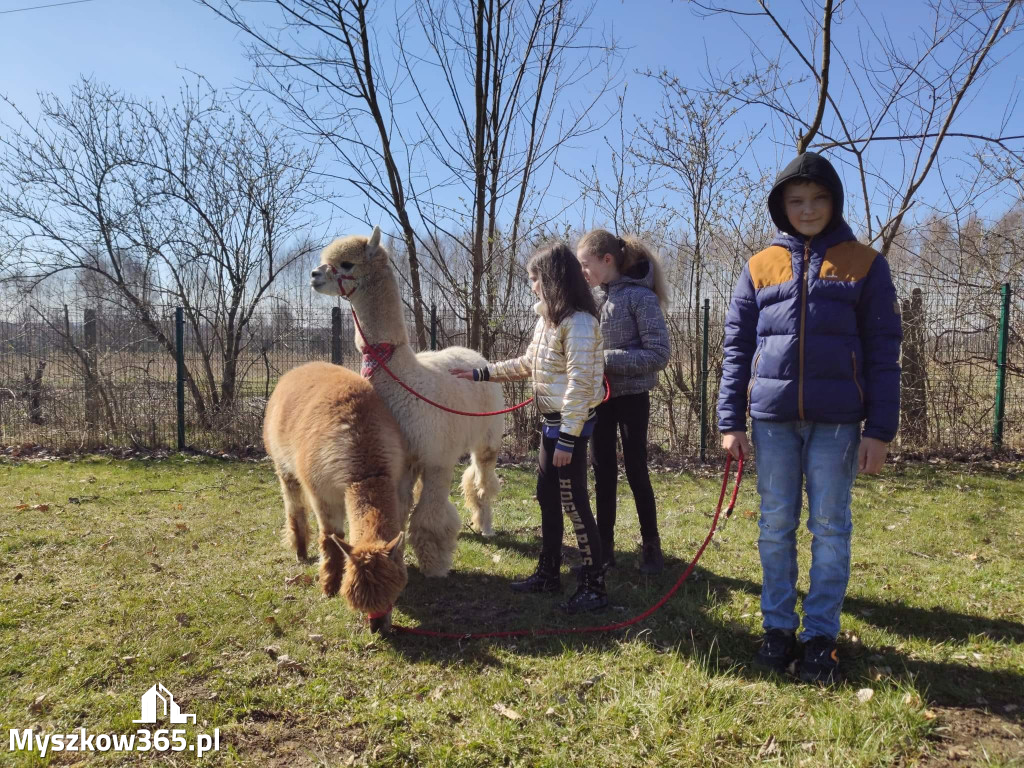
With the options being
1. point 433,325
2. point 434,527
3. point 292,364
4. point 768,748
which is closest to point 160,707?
point 434,527

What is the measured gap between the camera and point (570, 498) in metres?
3.49

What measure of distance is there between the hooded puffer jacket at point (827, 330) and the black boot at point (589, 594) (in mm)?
1407

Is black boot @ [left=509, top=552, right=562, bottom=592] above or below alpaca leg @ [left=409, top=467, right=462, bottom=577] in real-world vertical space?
below

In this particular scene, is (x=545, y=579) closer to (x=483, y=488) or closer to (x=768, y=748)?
(x=483, y=488)

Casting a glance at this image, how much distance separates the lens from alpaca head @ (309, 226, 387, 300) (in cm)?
425

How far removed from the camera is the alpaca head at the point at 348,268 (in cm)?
425

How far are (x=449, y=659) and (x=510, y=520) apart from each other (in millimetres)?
2683

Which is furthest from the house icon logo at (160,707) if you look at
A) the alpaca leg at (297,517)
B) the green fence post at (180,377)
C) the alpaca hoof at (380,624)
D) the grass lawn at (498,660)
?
the green fence post at (180,377)

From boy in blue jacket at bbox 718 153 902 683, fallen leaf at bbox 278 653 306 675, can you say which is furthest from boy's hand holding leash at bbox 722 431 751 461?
fallen leaf at bbox 278 653 306 675

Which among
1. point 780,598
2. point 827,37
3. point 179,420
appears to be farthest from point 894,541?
point 179,420

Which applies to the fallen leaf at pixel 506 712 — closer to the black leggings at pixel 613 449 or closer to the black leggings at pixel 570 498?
the black leggings at pixel 570 498

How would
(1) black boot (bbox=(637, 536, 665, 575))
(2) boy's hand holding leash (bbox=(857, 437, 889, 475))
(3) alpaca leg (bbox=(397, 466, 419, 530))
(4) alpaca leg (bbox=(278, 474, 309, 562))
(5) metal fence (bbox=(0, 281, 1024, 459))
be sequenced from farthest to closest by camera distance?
Answer: 1. (5) metal fence (bbox=(0, 281, 1024, 459))
2. (4) alpaca leg (bbox=(278, 474, 309, 562))
3. (1) black boot (bbox=(637, 536, 665, 575))
4. (3) alpaca leg (bbox=(397, 466, 419, 530))
5. (2) boy's hand holding leash (bbox=(857, 437, 889, 475))

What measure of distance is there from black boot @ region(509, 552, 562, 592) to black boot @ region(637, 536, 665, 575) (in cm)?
71

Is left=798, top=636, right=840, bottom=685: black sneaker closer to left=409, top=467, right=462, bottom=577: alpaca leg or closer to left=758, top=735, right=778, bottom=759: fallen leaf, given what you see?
left=758, top=735, right=778, bottom=759: fallen leaf
